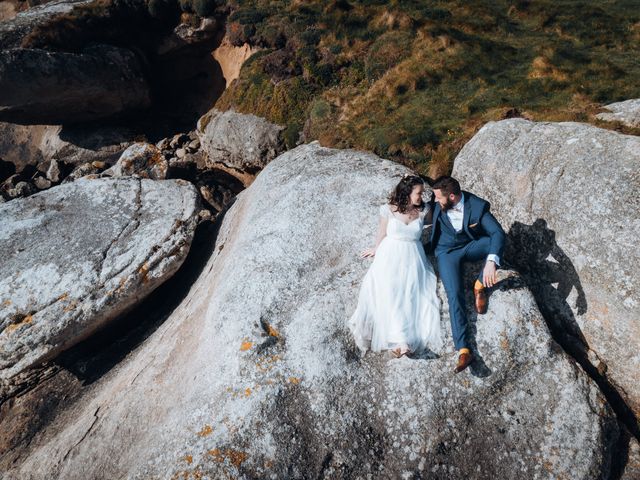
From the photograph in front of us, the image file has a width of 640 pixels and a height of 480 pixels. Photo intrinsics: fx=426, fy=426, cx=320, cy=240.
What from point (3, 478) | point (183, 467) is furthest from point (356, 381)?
point (3, 478)

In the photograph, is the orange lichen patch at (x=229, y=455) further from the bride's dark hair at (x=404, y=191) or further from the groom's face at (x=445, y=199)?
the groom's face at (x=445, y=199)

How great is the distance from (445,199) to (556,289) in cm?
351

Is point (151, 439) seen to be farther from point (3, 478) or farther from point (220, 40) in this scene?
point (220, 40)

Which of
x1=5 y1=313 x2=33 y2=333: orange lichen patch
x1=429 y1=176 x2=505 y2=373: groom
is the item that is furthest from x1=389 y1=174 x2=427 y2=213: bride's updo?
x1=5 y1=313 x2=33 y2=333: orange lichen patch

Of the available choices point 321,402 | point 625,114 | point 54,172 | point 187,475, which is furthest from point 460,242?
point 54,172

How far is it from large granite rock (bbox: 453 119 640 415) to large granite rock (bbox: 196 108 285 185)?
12.5 meters

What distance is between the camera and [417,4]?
2742cm

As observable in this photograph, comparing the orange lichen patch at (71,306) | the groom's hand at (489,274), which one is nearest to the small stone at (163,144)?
the orange lichen patch at (71,306)

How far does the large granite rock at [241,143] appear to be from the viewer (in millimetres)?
21594

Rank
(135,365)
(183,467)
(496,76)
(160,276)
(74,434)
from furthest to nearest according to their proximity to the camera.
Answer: (496,76), (160,276), (135,365), (74,434), (183,467)

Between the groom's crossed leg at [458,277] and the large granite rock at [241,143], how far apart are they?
13.8 metres

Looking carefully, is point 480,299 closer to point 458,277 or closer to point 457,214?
point 458,277

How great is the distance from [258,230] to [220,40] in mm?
24236

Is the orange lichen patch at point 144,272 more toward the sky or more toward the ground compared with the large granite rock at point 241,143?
more toward the sky
